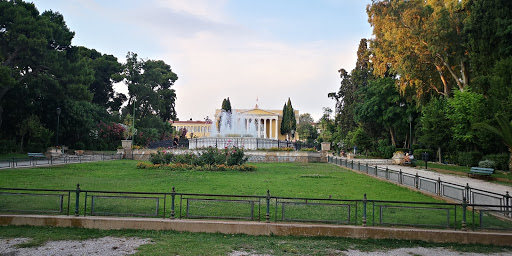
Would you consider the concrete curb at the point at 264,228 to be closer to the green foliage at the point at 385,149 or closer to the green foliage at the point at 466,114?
the green foliage at the point at 466,114

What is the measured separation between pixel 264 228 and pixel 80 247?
3.73 metres

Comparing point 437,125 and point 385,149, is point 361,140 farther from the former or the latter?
point 437,125

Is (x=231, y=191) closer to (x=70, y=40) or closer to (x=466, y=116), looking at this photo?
(x=466, y=116)

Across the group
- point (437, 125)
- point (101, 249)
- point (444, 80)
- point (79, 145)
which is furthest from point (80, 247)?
point (79, 145)

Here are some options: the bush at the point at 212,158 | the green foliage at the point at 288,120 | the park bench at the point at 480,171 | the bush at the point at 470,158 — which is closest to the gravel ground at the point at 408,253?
the park bench at the point at 480,171

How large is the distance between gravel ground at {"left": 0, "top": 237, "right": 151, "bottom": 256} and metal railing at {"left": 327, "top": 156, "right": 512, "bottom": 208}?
729 centimetres

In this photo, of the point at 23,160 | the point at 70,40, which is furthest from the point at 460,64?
the point at 70,40

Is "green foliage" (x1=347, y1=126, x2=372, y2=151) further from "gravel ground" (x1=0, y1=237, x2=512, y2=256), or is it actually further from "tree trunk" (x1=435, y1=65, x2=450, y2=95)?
"gravel ground" (x1=0, y1=237, x2=512, y2=256)

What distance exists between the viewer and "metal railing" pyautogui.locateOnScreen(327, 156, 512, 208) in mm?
9578

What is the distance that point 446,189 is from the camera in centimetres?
1250

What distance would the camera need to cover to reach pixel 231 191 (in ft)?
42.8

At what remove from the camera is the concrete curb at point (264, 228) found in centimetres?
801

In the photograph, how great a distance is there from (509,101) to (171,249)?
23.0 m

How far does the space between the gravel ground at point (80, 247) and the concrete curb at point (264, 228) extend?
74cm
